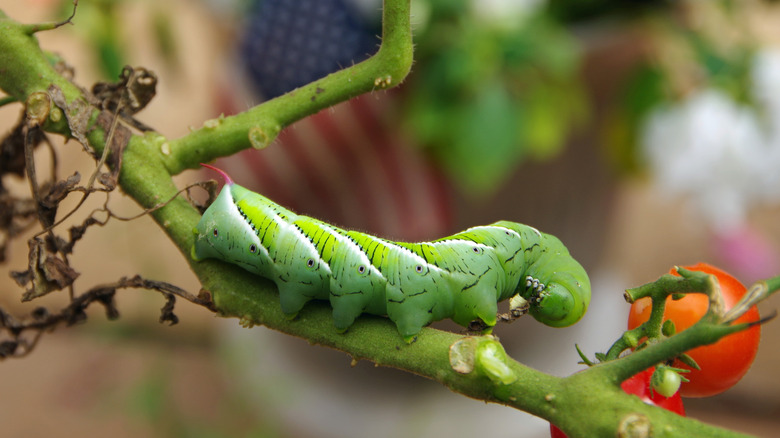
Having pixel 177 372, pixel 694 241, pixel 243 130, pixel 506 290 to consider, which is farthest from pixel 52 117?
pixel 694 241

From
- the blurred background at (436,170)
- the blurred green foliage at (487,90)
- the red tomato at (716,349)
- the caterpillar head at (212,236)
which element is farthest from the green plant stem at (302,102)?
the blurred green foliage at (487,90)

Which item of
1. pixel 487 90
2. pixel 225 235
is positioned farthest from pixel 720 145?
pixel 225 235

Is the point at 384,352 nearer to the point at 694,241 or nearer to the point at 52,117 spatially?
the point at 52,117

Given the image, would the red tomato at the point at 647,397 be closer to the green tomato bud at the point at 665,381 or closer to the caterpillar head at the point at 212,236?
the green tomato bud at the point at 665,381

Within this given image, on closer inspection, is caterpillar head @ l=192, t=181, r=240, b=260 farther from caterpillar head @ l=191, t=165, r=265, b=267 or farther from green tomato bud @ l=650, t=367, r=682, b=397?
green tomato bud @ l=650, t=367, r=682, b=397

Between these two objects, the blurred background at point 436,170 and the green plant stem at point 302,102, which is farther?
the blurred background at point 436,170

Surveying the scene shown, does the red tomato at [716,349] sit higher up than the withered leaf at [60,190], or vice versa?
the red tomato at [716,349]

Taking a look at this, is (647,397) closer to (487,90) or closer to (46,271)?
(46,271)

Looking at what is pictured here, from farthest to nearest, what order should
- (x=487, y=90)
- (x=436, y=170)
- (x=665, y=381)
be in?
(x=436, y=170) → (x=487, y=90) → (x=665, y=381)
